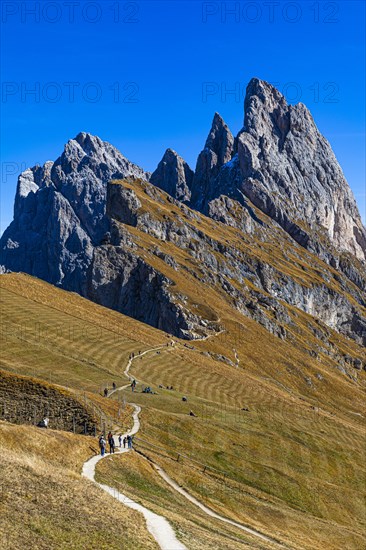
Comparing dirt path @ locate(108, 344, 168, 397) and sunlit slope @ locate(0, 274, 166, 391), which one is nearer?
dirt path @ locate(108, 344, 168, 397)

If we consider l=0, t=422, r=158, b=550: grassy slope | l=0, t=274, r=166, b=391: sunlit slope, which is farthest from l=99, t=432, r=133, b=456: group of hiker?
l=0, t=274, r=166, b=391: sunlit slope

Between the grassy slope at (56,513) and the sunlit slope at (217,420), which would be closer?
the grassy slope at (56,513)

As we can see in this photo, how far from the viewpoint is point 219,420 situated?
86.1 meters

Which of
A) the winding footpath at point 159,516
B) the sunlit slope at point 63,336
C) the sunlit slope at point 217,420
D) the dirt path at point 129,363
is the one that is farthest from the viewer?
the sunlit slope at point 63,336

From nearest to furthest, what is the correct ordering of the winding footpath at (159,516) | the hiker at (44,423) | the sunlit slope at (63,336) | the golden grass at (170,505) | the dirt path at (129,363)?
the winding footpath at (159,516) → the golden grass at (170,505) → the hiker at (44,423) → the dirt path at (129,363) → the sunlit slope at (63,336)

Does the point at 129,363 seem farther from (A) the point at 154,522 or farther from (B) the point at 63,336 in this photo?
(A) the point at 154,522

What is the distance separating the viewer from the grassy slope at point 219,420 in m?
58.0

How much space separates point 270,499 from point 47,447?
106ft

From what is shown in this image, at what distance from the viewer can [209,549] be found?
31250mm

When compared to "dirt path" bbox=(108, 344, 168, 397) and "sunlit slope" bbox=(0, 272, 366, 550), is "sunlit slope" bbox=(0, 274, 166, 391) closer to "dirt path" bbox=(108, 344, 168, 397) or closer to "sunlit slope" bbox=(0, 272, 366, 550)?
"sunlit slope" bbox=(0, 272, 366, 550)

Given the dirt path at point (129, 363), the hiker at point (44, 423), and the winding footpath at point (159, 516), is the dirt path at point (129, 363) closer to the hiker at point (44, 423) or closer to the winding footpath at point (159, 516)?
the winding footpath at point (159, 516)

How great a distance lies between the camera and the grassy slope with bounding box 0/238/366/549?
190 feet

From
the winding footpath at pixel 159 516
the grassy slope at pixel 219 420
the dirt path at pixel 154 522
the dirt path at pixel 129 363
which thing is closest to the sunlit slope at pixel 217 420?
the grassy slope at pixel 219 420

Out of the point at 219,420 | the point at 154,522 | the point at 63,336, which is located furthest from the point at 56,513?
the point at 63,336
